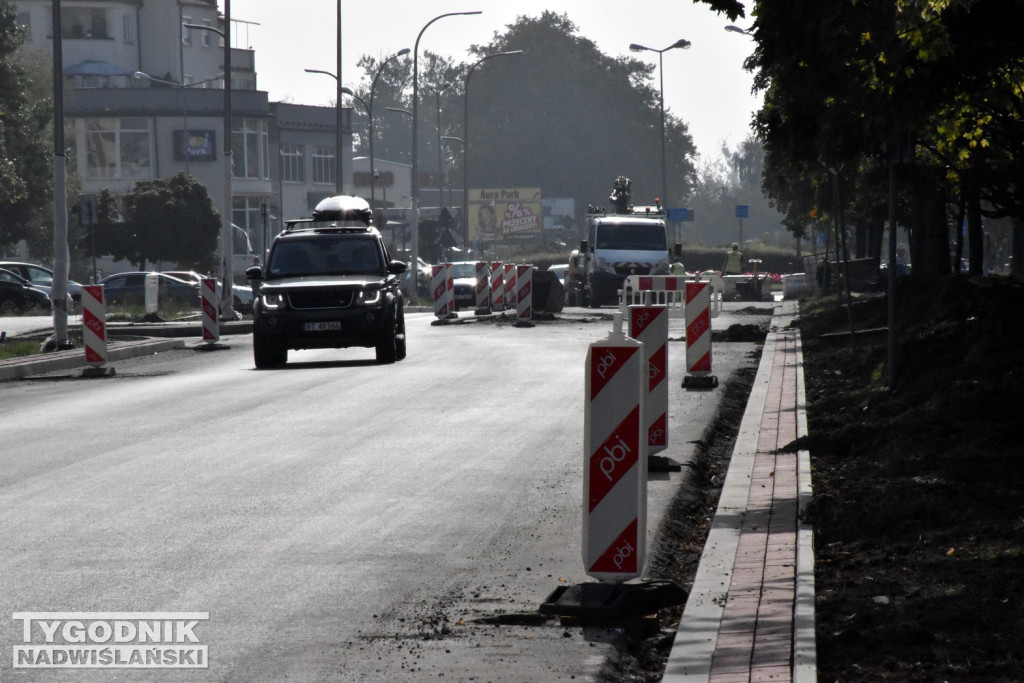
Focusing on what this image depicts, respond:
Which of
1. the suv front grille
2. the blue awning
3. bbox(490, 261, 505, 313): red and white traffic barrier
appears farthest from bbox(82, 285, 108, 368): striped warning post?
the blue awning

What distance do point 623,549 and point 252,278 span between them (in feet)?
53.5

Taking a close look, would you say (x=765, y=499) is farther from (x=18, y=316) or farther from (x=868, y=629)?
(x=18, y=316)

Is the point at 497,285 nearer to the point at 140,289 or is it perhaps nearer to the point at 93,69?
the point at 140,289

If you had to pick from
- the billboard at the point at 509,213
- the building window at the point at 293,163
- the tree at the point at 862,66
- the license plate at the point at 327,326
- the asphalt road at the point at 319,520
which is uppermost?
the building window at the point at 293,163

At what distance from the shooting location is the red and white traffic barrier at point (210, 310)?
89.7ft

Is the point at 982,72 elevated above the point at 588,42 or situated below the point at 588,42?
below

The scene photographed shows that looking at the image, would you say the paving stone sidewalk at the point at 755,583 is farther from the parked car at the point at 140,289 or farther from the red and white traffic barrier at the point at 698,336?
the parked car at the point at 140,289

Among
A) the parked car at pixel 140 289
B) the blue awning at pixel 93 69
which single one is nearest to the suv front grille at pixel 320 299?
the parked car at pixel 140 289

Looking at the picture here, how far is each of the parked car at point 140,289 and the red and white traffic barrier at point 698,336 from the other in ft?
103

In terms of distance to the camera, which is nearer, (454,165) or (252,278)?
(252,278)

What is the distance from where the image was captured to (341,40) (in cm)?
4822

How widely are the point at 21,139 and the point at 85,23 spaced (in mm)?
33414

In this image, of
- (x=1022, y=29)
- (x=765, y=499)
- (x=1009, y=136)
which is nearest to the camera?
(x=765, y=499)

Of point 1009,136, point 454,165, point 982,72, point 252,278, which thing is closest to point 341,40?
point 252,278
